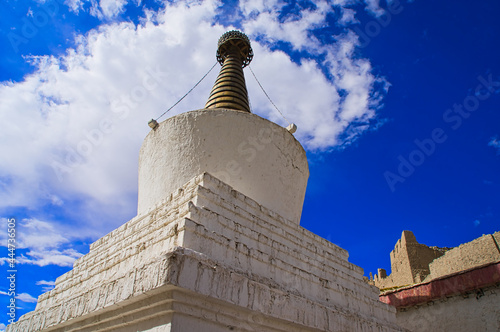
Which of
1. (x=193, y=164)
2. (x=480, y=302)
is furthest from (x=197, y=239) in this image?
(x=480, y=302)

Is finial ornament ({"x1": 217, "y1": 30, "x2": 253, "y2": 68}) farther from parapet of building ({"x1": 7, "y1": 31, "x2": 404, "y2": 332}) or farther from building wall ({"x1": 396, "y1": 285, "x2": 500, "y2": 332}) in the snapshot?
building wall ({"x1": 396, "y1": 285, "x2": 500, "y2": 332})

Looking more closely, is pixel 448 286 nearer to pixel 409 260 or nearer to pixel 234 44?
pixel 234 44

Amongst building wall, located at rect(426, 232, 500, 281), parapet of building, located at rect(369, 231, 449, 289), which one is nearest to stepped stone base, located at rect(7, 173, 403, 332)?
building wall, located at rect(426, 232, 500, 281)

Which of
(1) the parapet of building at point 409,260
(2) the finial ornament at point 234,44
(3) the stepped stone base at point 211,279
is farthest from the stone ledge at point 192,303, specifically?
(1) the parapet of building at point 409,260

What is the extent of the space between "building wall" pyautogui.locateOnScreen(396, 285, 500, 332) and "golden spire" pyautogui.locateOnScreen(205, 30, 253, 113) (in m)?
5.46

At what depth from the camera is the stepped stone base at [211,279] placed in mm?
3113

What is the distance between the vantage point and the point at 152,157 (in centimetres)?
607

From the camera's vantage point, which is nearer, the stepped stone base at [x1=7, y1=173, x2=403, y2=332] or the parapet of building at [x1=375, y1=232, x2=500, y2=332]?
the stepped stone base at [x1=7, y1=173, x2=403, y2=332]

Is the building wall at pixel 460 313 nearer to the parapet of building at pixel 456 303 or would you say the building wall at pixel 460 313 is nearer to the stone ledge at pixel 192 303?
the parapet of building at pixel 456 303

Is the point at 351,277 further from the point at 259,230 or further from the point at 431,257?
the point at 431,257

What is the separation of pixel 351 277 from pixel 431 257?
67.3ft

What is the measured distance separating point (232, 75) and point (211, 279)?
20.1 ft

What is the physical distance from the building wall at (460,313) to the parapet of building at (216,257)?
130 centimetres

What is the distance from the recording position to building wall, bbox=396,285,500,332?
224 inches
